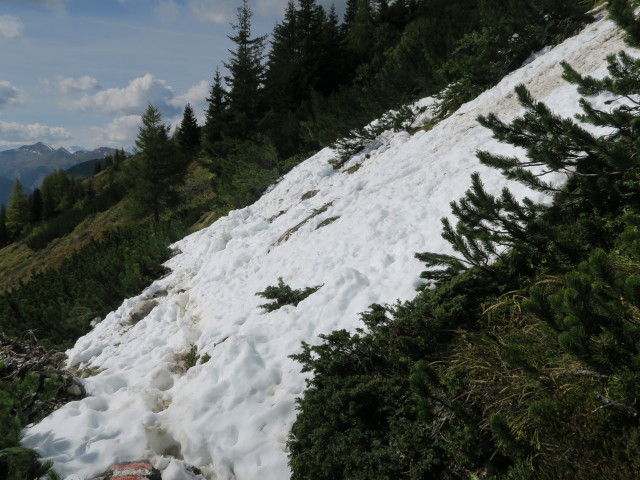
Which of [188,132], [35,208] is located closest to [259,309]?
[188,132]

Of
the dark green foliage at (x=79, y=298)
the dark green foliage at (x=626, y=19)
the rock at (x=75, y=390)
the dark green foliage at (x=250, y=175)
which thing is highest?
the dark green foliage at (x=250, y=175)

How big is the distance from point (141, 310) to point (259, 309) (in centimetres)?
401

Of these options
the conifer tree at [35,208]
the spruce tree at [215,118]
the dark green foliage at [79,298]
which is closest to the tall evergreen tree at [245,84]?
the spruce tree at [215,118]

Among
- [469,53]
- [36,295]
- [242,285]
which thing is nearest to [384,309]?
[242,285]

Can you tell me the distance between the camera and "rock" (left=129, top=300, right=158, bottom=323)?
853 cm

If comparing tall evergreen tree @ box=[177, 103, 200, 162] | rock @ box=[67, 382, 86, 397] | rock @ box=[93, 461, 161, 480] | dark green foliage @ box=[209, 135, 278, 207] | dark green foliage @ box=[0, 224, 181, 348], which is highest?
tall evergreen tree @ box=[177, 103, 200, 162]

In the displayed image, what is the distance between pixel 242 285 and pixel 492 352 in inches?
226

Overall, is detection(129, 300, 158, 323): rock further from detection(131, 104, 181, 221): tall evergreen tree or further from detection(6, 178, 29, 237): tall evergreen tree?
detection(6, 178, 29, 237): tall evergreen tree

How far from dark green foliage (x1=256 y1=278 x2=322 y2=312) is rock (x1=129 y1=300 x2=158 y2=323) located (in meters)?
4.03

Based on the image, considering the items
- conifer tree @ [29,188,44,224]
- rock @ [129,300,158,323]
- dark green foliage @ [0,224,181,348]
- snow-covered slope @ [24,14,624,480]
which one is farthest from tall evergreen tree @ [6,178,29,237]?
rock @ [129,300,158,323]

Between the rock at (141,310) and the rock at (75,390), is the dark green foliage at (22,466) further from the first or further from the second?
the rock at (141,310)

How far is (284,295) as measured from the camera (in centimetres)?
614

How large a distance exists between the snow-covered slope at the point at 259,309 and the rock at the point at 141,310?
0.49ft

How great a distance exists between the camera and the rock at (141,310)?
8531 millimetres
